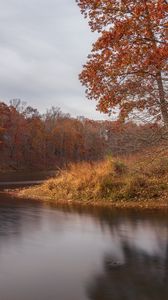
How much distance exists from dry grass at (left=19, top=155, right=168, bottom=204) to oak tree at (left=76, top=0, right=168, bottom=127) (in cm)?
314

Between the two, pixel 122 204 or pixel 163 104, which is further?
pixel 122 204

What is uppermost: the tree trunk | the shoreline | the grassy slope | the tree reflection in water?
the tree trunk

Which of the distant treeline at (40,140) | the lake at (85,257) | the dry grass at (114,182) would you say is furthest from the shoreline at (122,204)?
the distant treeline at (40,140)

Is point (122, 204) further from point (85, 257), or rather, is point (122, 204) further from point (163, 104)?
point (85, 257)

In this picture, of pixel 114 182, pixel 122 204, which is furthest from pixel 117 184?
pixel 122 204

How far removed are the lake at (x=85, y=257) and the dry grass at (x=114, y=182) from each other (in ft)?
10.5

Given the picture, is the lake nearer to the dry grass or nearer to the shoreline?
the shoreline

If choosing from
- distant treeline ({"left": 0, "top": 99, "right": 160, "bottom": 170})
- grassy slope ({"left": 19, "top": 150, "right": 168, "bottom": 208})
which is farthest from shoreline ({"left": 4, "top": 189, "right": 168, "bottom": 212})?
distant treeline ({"left": 0, "top": 99, "right": 160, "bottom": 170})

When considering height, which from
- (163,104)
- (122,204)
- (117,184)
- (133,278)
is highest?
(163,104)

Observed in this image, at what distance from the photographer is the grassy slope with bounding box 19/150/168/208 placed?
695 inches

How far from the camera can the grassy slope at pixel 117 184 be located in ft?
57.9

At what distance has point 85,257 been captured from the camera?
9023 millimetres

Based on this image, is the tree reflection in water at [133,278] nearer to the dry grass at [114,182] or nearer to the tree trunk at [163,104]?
the tree trunk at [163,104]

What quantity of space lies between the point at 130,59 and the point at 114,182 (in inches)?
313
